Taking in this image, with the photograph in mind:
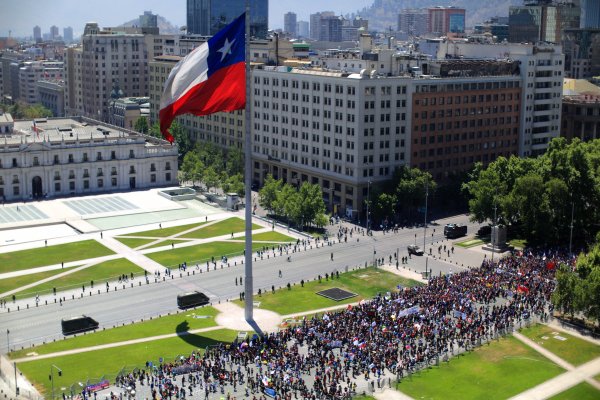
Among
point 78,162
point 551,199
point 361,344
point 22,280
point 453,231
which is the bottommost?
point 22,280

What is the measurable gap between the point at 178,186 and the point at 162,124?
100341 millimetres

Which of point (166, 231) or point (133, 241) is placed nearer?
point (133, 241)

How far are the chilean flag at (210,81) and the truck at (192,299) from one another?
82.9 ft

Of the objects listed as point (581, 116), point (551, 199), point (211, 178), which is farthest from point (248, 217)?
point (581, 116)

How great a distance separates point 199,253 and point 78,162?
5728cm

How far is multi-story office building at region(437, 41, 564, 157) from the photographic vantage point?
169m

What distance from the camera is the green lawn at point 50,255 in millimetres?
117250

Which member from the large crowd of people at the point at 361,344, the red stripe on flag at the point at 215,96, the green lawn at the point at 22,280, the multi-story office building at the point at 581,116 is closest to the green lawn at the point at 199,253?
the green lawn at the point at 22,280

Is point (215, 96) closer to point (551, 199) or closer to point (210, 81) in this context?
point (210, 81)

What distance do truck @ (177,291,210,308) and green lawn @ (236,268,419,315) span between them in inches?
172

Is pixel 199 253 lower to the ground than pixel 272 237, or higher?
lower

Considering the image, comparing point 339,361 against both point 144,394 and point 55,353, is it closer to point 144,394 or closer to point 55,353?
point 144,394

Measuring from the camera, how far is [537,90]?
171m

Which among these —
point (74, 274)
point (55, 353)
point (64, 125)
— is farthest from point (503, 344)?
point (64, 125)
